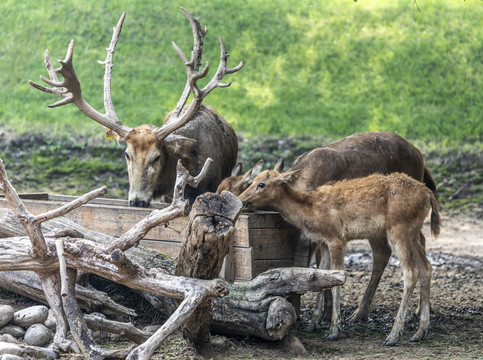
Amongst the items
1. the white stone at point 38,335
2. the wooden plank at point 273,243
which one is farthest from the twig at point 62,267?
the wooden plank at point 273,243

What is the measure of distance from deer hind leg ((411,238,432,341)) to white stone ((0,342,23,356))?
3788 mm

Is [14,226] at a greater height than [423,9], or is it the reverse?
[423,9]

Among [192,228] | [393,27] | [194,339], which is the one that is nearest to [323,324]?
[194,339]

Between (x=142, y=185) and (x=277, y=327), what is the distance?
101 inches

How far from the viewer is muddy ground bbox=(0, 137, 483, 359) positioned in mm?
6668

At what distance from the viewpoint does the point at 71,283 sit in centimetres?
618

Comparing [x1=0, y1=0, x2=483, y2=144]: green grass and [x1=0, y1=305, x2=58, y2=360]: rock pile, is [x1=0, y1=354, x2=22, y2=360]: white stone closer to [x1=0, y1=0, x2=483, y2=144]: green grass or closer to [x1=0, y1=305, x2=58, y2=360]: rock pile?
[x1=0, y1=305, x2=58, y2=360]: rock pile

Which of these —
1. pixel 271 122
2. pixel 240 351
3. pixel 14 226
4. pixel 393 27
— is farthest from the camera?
pixel 393 27

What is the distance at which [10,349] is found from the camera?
5918 mm

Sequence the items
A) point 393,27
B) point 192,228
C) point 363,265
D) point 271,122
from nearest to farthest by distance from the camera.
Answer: point 192,228, point 363,265, point 271,122, point 393,27

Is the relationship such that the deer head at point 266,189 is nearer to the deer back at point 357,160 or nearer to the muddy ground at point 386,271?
the deer back at point 357,160

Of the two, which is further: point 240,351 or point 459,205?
point 459,205

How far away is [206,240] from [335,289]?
1955 millimetres

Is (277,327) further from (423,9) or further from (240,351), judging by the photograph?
(423,9)
